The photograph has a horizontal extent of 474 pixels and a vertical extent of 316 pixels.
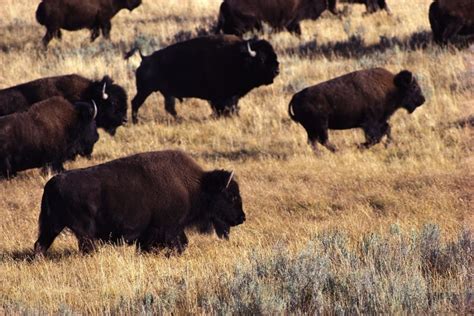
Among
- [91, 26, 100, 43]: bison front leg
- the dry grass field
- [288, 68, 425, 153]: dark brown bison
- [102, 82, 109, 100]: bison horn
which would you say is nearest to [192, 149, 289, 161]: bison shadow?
the dry grass field

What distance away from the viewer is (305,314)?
638 cm

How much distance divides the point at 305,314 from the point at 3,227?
4.72 metres

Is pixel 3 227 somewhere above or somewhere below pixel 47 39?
above

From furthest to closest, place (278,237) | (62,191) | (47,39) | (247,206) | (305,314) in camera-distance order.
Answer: (47,39), (247,206), (278,237), (62,191), (305,314)

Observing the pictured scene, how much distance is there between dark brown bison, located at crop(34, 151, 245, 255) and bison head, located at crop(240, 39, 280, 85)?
7147 millimetres

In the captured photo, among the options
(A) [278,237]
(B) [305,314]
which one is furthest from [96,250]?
(B) [305,314]

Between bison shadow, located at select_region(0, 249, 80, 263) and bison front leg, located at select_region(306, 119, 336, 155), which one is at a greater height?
bison shadow, located at select_region(0, 249, 80, 263)

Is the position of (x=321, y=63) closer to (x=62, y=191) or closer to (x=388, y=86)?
(x=388, y=86)

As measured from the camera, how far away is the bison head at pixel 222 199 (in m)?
9.01

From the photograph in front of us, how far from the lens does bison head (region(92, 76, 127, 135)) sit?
46.5 ft

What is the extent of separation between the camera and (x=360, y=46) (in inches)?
776

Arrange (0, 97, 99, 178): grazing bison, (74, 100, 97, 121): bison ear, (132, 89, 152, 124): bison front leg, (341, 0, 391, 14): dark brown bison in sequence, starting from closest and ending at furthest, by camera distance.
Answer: (0, 97, 99, 178): grazing bison → (74, 100, 97, 121): bison ear → (132, 89, 152, 124): bison front leg → (341, 0, 391, 14): dark brown bison

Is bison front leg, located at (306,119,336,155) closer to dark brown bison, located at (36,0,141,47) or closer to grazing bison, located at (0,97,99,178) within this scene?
grazing bison, located at (0,97,99,178)

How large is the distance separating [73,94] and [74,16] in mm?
8315
